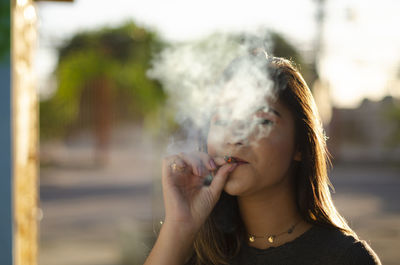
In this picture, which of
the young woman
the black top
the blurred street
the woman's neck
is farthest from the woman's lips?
the blurred street

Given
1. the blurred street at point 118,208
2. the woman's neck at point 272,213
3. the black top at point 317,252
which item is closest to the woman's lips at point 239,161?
the woman's neck at point 272,213

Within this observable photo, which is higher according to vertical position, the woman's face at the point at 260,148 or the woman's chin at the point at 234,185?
the woman's face at the point at 260,148

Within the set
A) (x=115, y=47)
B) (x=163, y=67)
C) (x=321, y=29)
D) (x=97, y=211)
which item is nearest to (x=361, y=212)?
(x=97, y=211)

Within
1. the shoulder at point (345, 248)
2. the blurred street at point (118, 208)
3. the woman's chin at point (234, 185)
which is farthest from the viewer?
the blurred street at point (118, 208)

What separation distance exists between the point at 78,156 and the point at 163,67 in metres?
28.7

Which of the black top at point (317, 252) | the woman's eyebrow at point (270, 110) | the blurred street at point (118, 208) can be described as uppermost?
the woman's eyebrow at point (270, 110)

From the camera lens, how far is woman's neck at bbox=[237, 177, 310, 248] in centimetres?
178

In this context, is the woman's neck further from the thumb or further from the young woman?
the thumb

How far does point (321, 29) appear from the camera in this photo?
661 inches

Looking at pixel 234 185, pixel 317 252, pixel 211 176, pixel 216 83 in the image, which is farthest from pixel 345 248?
pixel 216 83

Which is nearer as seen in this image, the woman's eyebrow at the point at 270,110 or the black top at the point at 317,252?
the black top at the point at 317,252

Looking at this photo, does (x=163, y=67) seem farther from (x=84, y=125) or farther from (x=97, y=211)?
(x=84, y=125)

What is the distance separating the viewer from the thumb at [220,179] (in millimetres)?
1706

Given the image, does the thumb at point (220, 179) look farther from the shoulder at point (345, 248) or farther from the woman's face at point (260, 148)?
the shoulder at point (345, 248)
